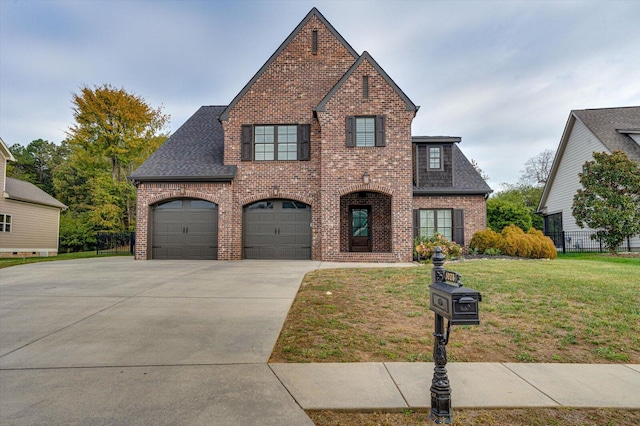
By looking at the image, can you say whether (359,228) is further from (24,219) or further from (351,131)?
(24,219)

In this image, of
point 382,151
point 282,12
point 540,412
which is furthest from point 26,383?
point 282,12

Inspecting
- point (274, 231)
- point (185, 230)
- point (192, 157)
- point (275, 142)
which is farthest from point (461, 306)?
point (192, 157)

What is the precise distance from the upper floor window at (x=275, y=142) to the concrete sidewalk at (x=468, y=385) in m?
11.6

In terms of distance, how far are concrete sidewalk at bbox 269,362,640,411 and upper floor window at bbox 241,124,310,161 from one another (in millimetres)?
11604

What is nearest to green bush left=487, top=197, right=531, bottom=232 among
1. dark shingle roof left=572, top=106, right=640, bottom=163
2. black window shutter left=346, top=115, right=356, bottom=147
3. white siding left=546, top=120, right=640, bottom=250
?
white siding left=546, top=120, right=640, bottom=250

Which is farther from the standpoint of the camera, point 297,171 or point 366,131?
point 297,171

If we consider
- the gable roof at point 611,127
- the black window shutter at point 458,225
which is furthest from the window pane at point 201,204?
the gable roof at point 611,127

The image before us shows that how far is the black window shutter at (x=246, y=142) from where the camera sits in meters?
14.3

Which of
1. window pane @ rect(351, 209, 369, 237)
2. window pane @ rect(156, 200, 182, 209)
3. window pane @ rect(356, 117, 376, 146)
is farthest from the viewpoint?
window pane @ rect(351, 209, 369, 237)

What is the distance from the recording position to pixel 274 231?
14359 mm

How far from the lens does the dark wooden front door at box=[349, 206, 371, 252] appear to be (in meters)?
15.3

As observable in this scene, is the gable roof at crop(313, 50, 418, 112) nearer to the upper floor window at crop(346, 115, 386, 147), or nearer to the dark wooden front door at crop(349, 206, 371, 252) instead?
the upper floor window at crop(346, 115, 386, 147)

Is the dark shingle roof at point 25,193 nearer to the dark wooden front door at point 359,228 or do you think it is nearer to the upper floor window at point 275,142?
the upper floor window at point 275,142

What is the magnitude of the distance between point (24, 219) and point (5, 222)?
167cm
